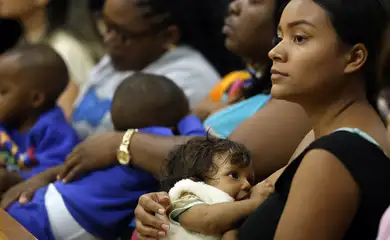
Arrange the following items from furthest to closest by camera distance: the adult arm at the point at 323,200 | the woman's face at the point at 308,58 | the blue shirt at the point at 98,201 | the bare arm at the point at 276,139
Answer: the blue shirt at the point at 98,201 < the bare arm at the point at 276,139 < the woman's face at the point at 308,58 < the adult arm at the point at 323,200

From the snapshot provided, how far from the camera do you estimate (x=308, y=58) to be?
48.3 inches

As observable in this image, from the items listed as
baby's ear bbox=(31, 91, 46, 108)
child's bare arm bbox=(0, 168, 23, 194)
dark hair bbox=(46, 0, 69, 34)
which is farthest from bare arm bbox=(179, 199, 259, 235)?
dark hair bbox=(46, 0, 69, 34)

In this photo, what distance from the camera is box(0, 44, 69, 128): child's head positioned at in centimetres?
212

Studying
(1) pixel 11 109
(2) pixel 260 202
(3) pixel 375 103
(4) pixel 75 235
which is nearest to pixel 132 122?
(4) pixel 75 235

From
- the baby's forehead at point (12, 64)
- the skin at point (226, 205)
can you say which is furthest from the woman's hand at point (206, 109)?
the skin at point (226, 205)

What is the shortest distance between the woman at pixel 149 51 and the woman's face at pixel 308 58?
105cm

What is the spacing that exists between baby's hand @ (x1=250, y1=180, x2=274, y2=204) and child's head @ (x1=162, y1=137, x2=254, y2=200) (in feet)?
0.06

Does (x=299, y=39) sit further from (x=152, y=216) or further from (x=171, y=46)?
(x=171, y=46)

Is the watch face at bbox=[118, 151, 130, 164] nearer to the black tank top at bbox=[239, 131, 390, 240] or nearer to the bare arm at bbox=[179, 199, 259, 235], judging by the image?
the bare arm at bbox=[179, 199, 259, 235]

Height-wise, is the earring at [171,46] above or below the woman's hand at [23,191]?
above

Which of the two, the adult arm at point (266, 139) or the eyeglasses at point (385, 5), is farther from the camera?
the adult arm at point (266, 139)

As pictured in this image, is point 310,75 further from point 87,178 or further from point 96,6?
point 96,6

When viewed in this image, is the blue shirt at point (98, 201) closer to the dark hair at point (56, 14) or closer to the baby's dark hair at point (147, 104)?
the baby's dark hair at point (147, 104)

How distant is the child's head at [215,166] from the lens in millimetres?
1377
